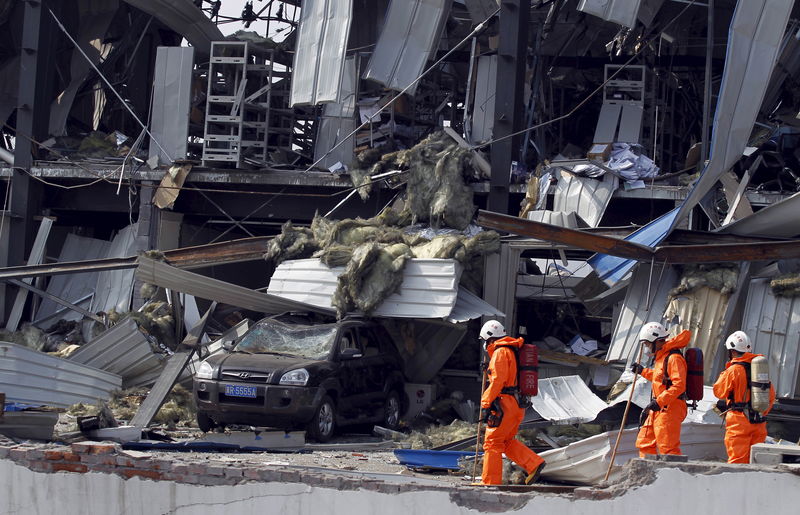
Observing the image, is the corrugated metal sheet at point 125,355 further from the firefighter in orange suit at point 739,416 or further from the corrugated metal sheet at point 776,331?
the firefighter in orange suit at point 739,416

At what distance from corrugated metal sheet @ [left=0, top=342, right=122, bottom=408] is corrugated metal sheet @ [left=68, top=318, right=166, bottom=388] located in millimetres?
407

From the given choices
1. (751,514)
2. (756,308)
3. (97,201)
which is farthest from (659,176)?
(751,514)

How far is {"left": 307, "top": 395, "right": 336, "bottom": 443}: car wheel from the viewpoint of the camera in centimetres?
1299

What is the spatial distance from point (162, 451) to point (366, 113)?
11.2 metres

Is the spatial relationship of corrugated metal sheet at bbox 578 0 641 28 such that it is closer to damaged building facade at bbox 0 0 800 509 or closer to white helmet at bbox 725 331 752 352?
damaged building facade at bbox 0 0 800 509

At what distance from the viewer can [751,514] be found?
699 cm

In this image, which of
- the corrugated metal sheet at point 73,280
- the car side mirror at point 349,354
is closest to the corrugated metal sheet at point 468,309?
the car side mirror at point 349,354

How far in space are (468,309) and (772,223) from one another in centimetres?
413

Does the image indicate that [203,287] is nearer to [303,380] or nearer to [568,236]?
[303,380]

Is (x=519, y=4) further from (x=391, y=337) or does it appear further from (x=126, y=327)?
(x=126, y=327)

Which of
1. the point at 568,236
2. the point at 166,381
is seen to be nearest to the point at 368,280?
the point at 568,236

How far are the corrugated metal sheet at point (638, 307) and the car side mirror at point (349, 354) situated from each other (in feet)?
11.3

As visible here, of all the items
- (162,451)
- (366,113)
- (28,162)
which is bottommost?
Answer: (162,451)

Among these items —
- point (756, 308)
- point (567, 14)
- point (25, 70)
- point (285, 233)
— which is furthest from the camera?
point (567, 14)
